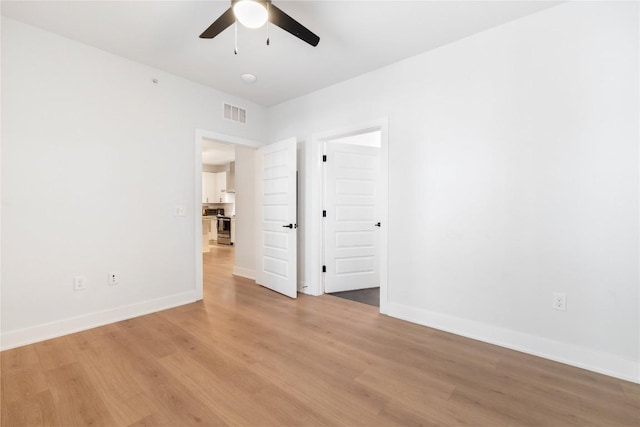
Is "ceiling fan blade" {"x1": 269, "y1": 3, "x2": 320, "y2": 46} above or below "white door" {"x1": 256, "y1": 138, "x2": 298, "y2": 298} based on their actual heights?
above

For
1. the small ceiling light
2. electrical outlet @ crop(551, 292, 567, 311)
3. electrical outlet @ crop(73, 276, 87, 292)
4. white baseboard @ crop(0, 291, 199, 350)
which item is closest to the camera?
the small ceiling light

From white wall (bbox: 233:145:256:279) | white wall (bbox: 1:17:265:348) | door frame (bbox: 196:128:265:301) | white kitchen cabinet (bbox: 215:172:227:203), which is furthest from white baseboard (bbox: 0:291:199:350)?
white kitchen cabinet (bbox: 215:172:227:203)

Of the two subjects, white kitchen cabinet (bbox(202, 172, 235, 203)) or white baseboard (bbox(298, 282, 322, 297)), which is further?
white kitchen cabinet (bbox(202, 172, 235, 203))

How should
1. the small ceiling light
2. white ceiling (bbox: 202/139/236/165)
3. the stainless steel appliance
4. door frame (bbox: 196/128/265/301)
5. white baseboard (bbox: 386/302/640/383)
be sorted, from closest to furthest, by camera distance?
the small ceiling light < white baseboard (bbox: 386/302/640/383) < door frame (bbox: 196/128/265/301) < white ceiling (bbox: 202/139/236/165) < the stainless steel appliance

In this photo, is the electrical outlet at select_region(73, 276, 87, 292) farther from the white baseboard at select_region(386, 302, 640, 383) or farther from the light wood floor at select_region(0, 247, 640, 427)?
the white baseboard at select_region(386, 302, 640, 383)

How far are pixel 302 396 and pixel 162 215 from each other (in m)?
2.54

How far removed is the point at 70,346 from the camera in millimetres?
2322

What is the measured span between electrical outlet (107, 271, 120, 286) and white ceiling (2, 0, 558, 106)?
2.26 m

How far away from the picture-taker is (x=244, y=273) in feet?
15.8

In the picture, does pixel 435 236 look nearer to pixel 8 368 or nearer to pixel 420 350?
pixel 420 350

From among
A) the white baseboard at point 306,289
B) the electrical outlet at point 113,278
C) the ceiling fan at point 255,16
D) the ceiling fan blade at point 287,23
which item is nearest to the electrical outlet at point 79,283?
the electrical outlet at point 113,278

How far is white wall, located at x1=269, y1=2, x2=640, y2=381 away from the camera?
1.95 metres

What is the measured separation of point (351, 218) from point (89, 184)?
9.88ft

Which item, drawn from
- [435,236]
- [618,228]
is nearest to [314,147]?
[435,236]
